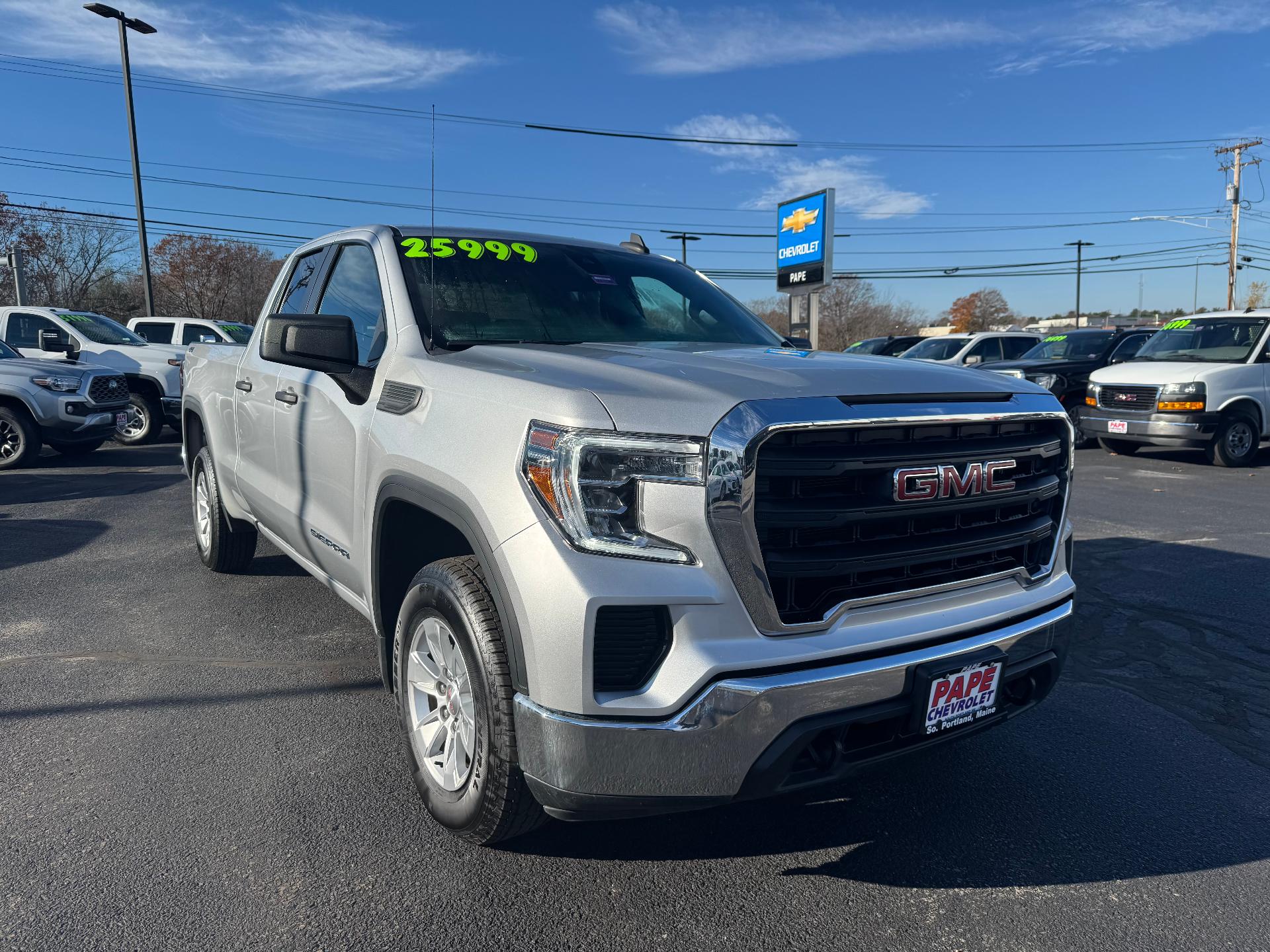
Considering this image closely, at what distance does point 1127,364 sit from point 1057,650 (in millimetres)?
11625

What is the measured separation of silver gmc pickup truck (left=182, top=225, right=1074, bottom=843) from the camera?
6.86 feet

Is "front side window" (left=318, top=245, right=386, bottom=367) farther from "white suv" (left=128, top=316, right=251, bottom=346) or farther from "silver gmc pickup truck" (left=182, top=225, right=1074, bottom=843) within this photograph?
"white suv" (left=128, top=316, right=251, bottom=346)

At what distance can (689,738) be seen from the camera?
2076mm

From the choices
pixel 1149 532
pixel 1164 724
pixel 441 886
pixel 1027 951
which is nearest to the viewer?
pixel 1027 951

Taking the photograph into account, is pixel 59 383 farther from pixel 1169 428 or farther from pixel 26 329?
pixel 1169 428

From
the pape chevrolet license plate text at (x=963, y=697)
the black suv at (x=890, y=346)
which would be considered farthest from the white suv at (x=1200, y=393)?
the pape chevrolet license plate text at (x=963, y=697)

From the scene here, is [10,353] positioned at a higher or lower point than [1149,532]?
higher

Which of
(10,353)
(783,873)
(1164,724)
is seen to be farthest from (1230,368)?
(10,353)

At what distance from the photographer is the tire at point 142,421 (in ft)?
45.3

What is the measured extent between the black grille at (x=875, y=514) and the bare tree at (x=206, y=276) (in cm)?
4541

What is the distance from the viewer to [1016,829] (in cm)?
281

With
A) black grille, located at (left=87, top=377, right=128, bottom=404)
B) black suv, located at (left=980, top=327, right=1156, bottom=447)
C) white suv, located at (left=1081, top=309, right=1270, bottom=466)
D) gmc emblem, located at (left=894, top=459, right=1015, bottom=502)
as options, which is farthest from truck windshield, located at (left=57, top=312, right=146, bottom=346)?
gmc emblem, located at (left=894, top=459, right=1015, bottom=502)

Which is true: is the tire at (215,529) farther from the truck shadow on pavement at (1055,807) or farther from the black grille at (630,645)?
the black grille at (630,645)

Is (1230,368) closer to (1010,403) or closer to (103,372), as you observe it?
(1010,403)
